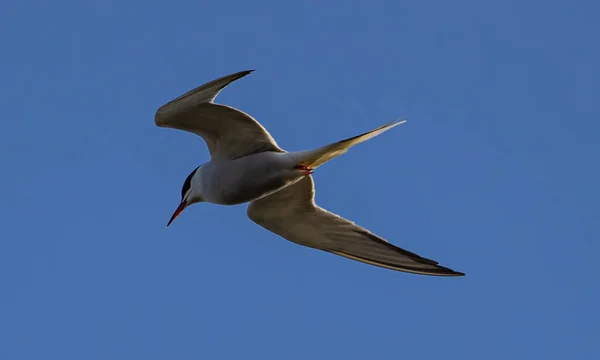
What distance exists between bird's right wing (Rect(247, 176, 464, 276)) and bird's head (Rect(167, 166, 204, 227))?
625 mm

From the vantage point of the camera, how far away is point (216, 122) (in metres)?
11.2

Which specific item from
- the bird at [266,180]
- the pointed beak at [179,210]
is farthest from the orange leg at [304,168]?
the pointed beak at [179,210]

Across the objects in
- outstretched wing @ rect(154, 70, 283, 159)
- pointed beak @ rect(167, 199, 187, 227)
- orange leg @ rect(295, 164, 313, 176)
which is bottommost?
pointed beak @ rect(167, 199, 187, 227)

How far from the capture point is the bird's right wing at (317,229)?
11.9 meters

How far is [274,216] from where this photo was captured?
1217 centimetres

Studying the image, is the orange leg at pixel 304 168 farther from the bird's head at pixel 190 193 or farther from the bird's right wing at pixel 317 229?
the bird's head at pixel 190 193

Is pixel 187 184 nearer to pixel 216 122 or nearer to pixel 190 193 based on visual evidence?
pixel 190 193

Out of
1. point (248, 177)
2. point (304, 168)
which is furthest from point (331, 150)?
point (248, 177)

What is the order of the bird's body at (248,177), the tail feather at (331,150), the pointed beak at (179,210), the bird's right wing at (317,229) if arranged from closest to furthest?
the tail feather at (331,150) < the bird's body at (248,177) < the bird's right wing at (317,229) < the pointed beak at (179,210)

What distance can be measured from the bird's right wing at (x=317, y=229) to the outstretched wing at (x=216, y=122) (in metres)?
0.73

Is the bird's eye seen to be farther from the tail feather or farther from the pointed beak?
the tail feather

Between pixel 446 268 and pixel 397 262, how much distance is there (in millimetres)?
575

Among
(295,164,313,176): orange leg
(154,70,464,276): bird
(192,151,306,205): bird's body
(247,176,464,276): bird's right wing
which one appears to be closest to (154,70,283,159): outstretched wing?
(154,70,464,276): bird

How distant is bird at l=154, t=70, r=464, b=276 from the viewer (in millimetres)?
10867
